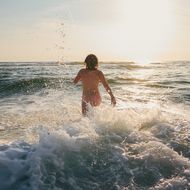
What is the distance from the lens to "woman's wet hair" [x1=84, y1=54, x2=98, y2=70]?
8.52 m

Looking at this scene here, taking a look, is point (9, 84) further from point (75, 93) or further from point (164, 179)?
point (164, 179)

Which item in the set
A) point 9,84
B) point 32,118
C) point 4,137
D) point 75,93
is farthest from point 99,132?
point 9,84

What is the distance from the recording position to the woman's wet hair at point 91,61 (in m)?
8.52

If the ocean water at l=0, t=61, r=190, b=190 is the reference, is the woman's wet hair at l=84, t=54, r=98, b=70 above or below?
above

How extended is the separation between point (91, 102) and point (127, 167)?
11.4ft

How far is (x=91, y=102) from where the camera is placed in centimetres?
907

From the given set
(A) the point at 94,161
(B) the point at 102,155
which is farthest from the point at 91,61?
(A) the point at 94,161

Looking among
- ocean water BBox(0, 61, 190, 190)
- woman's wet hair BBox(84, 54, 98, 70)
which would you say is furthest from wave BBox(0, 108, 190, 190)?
woman's wet hair BBox(84, 54, 98, 70)

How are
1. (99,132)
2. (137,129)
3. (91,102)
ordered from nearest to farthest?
(99,132), (137,129), (91,102)

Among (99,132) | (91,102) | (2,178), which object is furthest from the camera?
(91,102)

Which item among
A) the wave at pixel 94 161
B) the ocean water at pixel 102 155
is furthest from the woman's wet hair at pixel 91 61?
the wave at pixel 94 161

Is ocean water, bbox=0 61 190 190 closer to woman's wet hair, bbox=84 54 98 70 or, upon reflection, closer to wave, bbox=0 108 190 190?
wave, bbox=0 108 190 190

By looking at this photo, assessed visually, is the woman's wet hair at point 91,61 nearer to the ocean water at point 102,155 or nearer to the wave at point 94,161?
the ocean water at point 102,155

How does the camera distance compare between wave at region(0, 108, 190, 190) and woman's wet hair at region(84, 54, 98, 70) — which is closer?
wave at region(0, 108, 190, 190)
